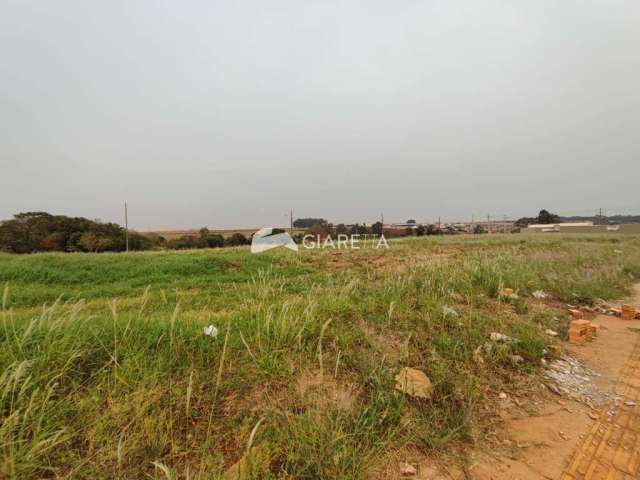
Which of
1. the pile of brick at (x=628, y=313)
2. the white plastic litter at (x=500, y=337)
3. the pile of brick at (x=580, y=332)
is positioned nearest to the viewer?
the white plastic litter at (x=500, y=337)

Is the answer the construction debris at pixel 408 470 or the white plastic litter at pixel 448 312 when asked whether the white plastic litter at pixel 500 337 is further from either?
the construction debris at pixel 408 470

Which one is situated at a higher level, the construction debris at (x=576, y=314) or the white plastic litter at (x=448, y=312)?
the white plastic litter at (x=448, y=312)

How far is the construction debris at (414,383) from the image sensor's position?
6.45ft

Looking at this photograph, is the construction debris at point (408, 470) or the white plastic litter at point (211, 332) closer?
the construction debris at point (408, 470)

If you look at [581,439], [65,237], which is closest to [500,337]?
[581,439]

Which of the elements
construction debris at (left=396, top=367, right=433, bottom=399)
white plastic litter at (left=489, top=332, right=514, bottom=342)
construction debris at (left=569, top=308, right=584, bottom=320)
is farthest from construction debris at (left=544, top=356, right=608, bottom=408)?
construction debris at (left=569, top=308, right=584, bottom=320)

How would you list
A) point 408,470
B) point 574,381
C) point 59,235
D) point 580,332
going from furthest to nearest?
1. point 59,235
2. point 580,332
3. point 574,381
4. point 408,470

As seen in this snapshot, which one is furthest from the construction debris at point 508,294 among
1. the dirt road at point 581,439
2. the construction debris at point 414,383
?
the construction debris at point 414,383

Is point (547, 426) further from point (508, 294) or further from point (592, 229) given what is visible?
point (592, 229)

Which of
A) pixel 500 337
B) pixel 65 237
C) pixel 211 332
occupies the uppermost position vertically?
pixel 65 237

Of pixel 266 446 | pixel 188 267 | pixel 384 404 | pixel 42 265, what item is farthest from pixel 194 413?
pixel 42 265

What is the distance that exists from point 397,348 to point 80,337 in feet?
8.69

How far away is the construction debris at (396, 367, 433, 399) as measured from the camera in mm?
1967

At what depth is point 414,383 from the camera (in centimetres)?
204
